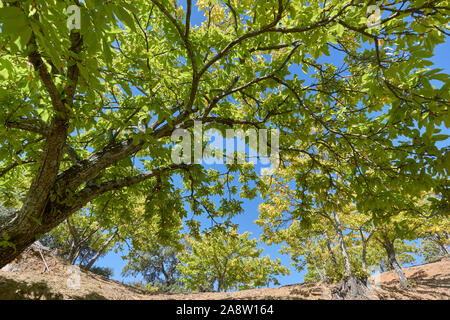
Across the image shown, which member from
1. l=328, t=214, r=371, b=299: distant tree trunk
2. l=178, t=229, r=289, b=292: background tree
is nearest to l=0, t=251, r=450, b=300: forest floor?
l=328, t=214, r=371, b=299: distant tree trunk

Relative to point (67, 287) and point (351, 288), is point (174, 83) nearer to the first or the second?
point (67, 287)

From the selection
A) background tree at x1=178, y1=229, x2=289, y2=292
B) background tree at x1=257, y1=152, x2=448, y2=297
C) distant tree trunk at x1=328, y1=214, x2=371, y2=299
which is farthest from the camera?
background tree at x1=178, y1=229, x2=289, y2=292

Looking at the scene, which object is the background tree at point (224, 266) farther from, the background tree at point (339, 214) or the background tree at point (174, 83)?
the background tree at point (174, 83)

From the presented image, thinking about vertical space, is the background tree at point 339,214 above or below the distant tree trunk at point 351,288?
above

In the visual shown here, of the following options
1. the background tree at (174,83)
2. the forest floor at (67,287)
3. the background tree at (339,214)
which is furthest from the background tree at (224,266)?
the background tree at (174,83)

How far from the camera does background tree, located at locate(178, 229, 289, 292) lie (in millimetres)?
16016

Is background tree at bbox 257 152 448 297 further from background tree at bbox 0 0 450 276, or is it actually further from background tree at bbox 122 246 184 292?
background tree at bbox 122 246 184 292

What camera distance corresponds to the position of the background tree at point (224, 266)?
52.5 feet

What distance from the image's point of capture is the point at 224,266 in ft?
54.7

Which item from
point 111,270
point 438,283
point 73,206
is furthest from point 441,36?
point 111,270

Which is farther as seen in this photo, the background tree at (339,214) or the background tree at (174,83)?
the background tree at (339,214)

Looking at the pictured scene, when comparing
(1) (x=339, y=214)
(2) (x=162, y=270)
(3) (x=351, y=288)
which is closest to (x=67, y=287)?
(3) (x=351, y=288)

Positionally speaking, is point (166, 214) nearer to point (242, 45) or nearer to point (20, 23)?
point (242, 45)
